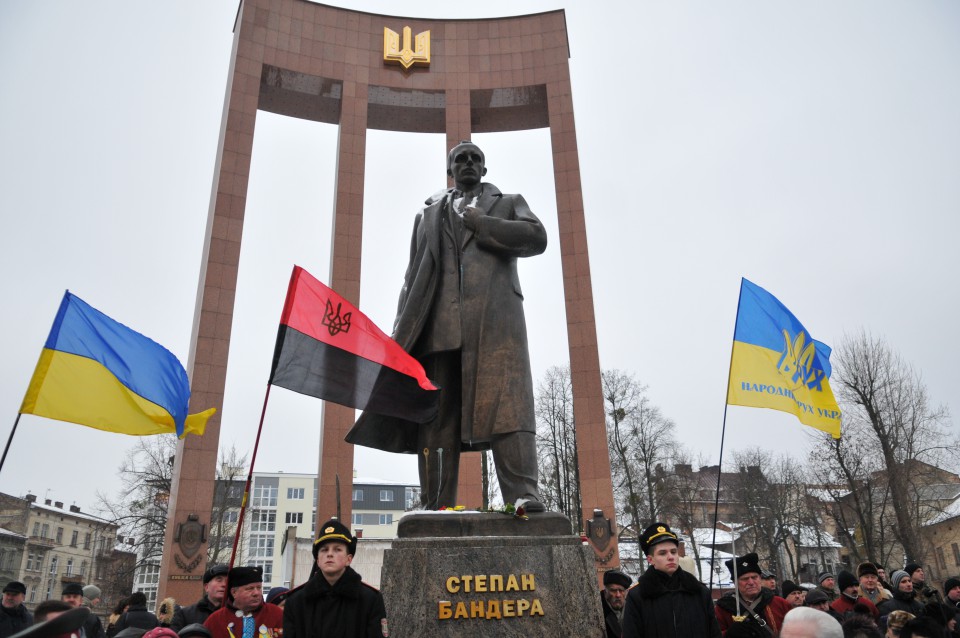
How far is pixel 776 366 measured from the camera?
5.93 meters

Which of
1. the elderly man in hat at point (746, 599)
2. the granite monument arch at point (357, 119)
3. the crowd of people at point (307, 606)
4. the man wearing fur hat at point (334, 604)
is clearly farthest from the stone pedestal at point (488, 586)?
→ the granite monument arch at point (357, 119)

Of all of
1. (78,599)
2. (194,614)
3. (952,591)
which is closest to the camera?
(78,599)

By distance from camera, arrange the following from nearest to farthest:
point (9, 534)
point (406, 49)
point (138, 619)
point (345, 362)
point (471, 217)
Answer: point (345, 362) < point (471, 217) < point (138, 619) < point (406, 49) < point (9, 534)

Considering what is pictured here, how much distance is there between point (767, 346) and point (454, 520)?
11.3ft

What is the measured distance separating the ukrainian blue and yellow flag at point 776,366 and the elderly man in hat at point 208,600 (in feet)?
13.4

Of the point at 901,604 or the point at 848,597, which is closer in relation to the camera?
the point at 901,604

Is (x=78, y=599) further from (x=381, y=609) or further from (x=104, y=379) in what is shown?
(x=381, y=609)

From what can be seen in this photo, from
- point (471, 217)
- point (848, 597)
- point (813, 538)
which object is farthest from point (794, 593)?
point (813, 538)

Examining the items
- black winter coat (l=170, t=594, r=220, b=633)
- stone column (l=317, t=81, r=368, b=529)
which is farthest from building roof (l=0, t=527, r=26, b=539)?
black winter coat (l=170, t=594, r=220, b=633)

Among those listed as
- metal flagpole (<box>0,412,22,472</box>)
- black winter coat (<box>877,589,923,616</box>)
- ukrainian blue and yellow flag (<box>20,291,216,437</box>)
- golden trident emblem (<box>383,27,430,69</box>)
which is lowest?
black winter coat (<box>877,589,923,616</box>)

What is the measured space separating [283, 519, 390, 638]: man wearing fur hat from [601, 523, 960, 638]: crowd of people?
1.30 meters

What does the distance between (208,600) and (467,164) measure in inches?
152

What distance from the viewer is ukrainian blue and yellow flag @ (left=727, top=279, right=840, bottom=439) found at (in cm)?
571

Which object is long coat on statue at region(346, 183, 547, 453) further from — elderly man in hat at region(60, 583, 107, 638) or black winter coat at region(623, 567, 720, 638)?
elderly man in hat at region(60, 583, 107, 638)
